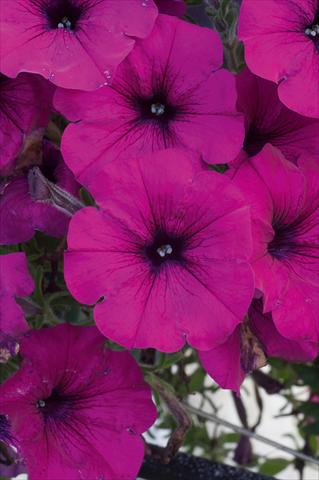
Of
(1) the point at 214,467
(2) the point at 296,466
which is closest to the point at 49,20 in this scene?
(1) the point at 214,467

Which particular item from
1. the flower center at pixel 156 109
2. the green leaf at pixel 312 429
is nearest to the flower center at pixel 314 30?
the flower center at pixel 156 109

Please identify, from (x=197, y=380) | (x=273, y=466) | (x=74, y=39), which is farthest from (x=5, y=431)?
(x=273, y=466)

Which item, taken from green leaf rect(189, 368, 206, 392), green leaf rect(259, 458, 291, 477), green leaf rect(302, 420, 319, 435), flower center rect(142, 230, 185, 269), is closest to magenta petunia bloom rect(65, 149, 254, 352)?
flower center rect(142, 230, 185, 269)

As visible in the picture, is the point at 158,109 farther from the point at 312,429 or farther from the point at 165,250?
the point at 312,429

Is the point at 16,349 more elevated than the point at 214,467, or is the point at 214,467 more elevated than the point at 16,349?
the point at 16,349

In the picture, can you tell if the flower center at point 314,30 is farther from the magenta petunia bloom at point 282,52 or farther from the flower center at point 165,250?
the flower center at point 165,250

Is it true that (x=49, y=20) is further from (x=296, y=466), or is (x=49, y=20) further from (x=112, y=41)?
(x=296, y=466)
